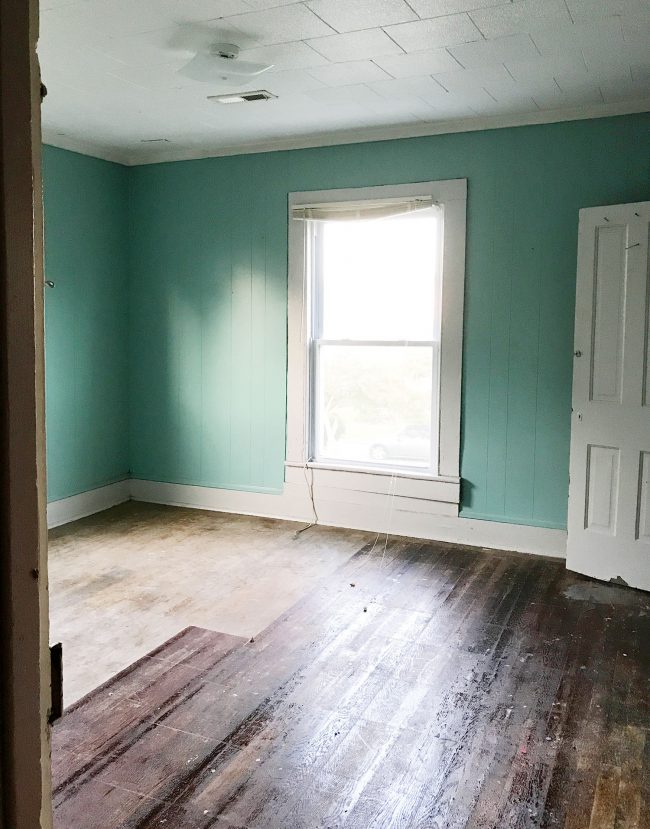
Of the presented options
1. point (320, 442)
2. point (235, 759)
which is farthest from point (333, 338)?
point (235, 759)

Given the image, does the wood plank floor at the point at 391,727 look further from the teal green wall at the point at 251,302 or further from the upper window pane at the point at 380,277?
the upper window pane at the point at 380,277

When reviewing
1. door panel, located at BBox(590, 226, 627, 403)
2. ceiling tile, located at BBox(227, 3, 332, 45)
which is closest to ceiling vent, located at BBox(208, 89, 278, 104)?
ceiling tile, located at BBox(227, 3, 332, 45)

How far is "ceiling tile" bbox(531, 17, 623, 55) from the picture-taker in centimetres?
315

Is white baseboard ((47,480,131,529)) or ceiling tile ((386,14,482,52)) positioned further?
white baseboard ((47,480,131,529))

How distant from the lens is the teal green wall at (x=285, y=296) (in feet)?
14.9

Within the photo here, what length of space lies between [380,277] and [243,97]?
1502mm

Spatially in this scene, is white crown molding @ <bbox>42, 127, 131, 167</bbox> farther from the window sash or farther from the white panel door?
the white panel door

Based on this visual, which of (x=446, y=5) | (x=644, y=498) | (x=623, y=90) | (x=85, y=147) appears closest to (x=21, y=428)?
(x=446, y=5)

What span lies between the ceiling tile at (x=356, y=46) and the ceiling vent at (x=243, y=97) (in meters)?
0.64

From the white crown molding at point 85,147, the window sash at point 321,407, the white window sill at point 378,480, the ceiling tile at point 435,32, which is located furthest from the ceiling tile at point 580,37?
the white crown molding at point 85,147

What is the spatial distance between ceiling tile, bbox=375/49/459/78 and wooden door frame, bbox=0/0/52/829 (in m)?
3.11

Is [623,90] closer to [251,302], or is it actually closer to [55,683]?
[251,302]

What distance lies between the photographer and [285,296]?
5.37 metres

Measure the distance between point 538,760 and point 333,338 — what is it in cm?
331
